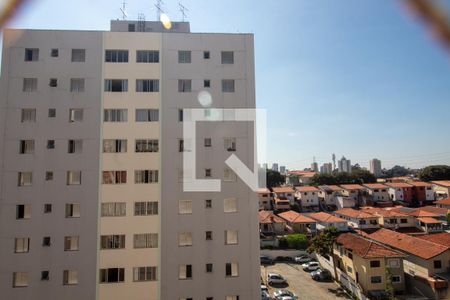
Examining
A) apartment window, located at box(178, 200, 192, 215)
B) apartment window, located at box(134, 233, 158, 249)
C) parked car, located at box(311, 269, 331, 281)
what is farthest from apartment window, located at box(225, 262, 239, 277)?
parked car, located at box(311, 269, 331, 281)

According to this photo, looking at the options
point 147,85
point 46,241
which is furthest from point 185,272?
point 147,85

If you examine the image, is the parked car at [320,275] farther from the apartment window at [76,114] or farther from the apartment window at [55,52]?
the apartment window at [55,52]

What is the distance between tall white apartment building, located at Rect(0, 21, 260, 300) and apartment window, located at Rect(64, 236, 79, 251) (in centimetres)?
8

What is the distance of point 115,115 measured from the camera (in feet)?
84.3

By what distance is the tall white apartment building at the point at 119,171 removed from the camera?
2400 centimetres

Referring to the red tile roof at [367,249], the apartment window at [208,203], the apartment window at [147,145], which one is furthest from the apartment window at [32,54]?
the red tile roof at [367,249]

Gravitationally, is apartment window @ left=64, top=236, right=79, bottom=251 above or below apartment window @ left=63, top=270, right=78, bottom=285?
above

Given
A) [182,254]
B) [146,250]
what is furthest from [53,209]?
[182,254]

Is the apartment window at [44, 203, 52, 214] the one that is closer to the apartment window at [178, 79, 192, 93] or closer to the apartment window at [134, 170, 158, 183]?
the apartment window at [134, 170, 158, 183]

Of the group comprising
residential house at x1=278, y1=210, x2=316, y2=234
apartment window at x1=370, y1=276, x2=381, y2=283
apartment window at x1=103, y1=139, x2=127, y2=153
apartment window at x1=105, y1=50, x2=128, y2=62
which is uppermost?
apartment window at x1=105, y1=50, x2=128, y2=62

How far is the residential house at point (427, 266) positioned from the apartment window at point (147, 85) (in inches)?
1411

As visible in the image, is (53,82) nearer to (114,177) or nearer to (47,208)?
(114,177)

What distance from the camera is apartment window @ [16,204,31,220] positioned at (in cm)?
2412

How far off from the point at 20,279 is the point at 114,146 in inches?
464
